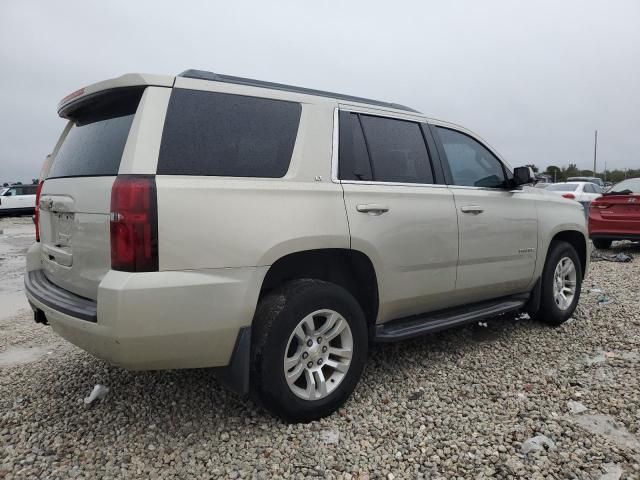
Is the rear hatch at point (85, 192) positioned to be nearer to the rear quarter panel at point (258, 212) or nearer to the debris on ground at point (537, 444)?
the rear quarter panel at point (258, 212)

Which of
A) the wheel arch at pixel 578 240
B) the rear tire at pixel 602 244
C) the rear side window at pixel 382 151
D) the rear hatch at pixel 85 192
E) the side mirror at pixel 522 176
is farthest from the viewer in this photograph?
the rear tire at pixel 602 244

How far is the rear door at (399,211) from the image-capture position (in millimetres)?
3021

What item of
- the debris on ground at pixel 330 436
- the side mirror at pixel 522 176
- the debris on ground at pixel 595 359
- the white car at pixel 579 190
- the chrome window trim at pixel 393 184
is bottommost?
the debris on ground at pixel 330 436

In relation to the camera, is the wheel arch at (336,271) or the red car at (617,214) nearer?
the wheel arch at (336,271)

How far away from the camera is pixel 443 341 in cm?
424

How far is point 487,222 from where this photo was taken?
379 cm

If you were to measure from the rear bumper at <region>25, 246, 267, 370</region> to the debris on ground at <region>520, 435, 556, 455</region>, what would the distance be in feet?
5.20

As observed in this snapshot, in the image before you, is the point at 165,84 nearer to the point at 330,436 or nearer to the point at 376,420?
the point at 330,436

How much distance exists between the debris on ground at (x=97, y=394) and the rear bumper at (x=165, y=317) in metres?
0.71

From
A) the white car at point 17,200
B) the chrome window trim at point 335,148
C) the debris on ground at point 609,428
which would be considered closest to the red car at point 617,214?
the debris on ground at point 609,428

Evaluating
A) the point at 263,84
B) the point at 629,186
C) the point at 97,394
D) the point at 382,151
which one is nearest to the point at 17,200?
the point at 97,394

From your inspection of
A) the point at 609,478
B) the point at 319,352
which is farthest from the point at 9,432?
the point at 609,478

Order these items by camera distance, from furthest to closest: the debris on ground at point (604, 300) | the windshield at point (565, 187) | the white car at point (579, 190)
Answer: the windshield at point (565, 187) → the white car at point (579, 190) → the debris on ground at point (604, 300)

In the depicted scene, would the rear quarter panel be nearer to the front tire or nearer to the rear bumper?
the rear bumper
